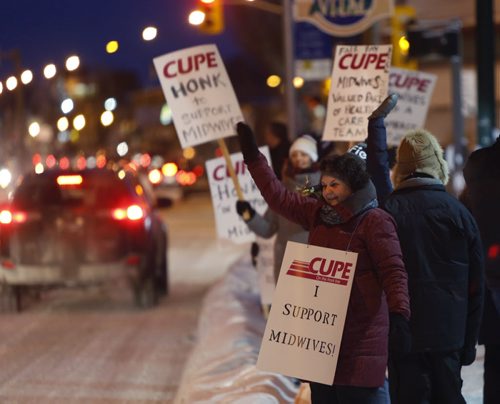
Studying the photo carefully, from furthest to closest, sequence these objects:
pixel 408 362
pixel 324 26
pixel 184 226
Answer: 1. pixel 184 226
2. pixel 324 26
3. pixel 408 362

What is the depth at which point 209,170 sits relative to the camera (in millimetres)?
9406

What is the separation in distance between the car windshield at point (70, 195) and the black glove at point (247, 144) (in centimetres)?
700

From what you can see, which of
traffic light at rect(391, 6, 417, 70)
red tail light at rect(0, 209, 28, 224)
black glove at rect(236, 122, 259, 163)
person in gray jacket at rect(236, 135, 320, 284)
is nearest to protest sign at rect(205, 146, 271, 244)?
person in gray jacket at rect(236, 135, 320, 284)

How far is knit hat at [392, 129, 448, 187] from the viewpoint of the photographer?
17.3ft

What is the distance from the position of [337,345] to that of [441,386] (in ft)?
2.45

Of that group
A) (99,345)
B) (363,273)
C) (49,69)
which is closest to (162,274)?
→ (99,345)

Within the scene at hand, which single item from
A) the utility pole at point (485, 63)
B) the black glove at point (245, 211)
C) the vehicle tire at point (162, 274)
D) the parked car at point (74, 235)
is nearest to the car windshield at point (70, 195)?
the parked car at point (74, 235)

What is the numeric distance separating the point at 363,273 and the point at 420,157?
0.81 m

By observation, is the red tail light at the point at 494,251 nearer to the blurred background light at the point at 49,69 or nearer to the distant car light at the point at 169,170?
the blurred background light at the point at 49,69

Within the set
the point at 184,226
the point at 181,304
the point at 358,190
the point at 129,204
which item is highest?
the point at 358,190

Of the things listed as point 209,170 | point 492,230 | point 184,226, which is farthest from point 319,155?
point 184,226

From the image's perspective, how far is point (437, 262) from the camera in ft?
16.9

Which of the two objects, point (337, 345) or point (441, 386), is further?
point (441, 386)

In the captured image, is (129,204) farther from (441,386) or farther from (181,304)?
(441,386)
